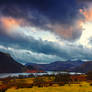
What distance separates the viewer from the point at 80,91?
3569cm

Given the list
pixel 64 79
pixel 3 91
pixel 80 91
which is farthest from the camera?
pixel 64 79

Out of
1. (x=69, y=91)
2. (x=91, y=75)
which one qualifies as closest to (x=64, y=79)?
(x=91, y=75)

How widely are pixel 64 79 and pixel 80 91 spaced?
140 feet

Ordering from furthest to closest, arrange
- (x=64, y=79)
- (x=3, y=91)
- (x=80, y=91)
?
(x=64, y=79)
(x=3, y=91)
(x=80, y=91)

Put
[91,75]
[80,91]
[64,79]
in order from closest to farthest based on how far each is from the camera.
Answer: [80,91] < [64,79] < [91,75]

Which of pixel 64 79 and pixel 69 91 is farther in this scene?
pixel 64 79

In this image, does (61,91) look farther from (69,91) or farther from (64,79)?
(64,79)

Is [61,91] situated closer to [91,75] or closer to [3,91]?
[3,91]

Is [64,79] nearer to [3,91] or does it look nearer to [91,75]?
[91,75]

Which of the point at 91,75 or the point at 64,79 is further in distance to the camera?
the point at 91,75

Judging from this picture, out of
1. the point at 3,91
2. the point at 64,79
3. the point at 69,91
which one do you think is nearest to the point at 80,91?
Answer: the point at 69,91

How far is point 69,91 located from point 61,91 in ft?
6.57

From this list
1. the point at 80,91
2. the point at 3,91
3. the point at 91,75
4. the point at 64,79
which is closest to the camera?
the point at 80,91

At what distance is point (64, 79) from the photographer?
7788 cm
